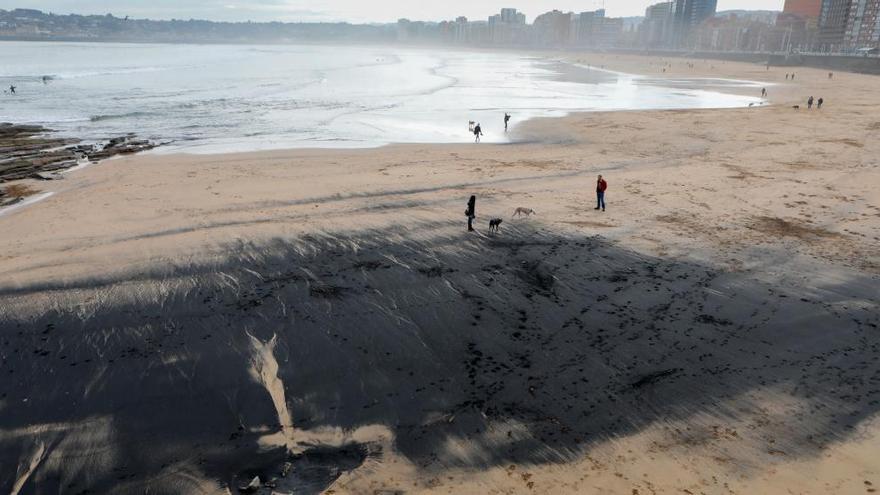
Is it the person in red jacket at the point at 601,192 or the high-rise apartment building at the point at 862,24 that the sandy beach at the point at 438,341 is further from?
the high-rise apartment building at the point at 862,24

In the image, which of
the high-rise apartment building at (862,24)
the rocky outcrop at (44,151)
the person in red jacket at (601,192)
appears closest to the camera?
the person in red jacket at (601,192)

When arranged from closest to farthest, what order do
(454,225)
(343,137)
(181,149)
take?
(454,225), (181,149), (343,137)

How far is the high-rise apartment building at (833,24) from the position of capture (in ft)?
529

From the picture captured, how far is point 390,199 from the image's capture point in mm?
20312

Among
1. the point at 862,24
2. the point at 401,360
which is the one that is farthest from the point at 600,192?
the point at 862,24

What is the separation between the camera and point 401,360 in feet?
35.6

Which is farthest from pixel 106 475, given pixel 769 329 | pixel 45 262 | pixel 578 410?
pixel 769 329

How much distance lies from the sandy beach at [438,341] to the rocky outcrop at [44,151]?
5657 mm

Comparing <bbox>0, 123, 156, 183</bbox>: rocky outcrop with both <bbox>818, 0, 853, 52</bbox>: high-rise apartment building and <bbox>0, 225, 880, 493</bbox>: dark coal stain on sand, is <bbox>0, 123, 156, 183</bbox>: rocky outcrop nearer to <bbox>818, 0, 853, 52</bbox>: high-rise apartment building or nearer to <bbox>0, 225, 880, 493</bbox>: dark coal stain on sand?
<bbox>0, 225, 880, 493</bbox>: dark coal stain on sand

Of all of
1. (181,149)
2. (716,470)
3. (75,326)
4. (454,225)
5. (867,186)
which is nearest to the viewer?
(716,470)

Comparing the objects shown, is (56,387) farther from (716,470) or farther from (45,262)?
(716,470)

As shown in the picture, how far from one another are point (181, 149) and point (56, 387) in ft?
79.0

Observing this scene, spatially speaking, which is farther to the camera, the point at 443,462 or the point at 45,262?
the point at 45,262

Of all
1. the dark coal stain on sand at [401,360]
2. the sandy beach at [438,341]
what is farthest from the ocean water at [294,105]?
the dark coal stain on sand at [401,360]
